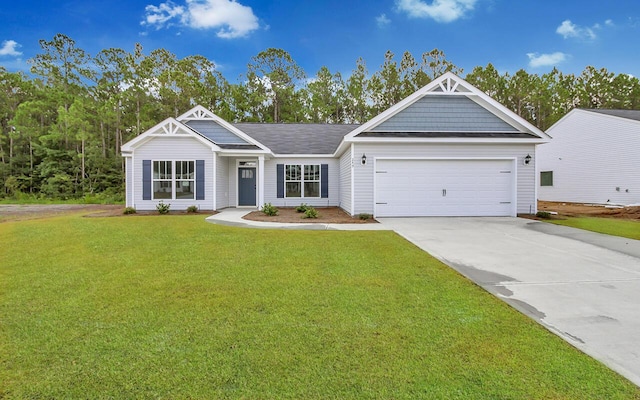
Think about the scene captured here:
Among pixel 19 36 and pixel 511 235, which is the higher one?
pixel 19 36

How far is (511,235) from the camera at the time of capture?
7844 mm

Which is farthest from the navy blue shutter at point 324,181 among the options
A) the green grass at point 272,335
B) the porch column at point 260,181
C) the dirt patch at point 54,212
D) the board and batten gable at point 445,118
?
the green grass at point 272,335

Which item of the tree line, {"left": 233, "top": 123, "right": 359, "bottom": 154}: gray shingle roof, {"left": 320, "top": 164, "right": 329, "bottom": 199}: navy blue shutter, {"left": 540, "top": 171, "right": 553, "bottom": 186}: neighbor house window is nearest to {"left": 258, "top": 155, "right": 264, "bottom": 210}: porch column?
{"left": 233, "top": 123, "right": 359, "bottom": 154}: gray shingle roof

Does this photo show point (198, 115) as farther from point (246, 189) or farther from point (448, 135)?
point (448, 135)

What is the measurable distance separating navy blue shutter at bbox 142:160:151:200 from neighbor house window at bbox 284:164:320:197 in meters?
6.14

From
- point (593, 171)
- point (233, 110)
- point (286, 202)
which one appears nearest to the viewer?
point (286, 202)

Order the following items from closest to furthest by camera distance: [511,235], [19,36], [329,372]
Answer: [329,372] < [511,235] < [19,36]

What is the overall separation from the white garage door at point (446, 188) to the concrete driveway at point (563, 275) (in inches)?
99.1

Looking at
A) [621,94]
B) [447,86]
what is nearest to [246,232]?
[447,86]

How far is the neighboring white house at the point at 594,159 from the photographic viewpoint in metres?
15.8

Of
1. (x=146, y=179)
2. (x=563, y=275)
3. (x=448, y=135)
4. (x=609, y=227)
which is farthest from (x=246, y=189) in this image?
(x=609, y=227)

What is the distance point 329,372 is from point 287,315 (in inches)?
41.0

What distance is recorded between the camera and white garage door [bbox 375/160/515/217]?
37.7 ft

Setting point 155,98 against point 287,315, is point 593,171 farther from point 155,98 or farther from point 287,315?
point 155,98
